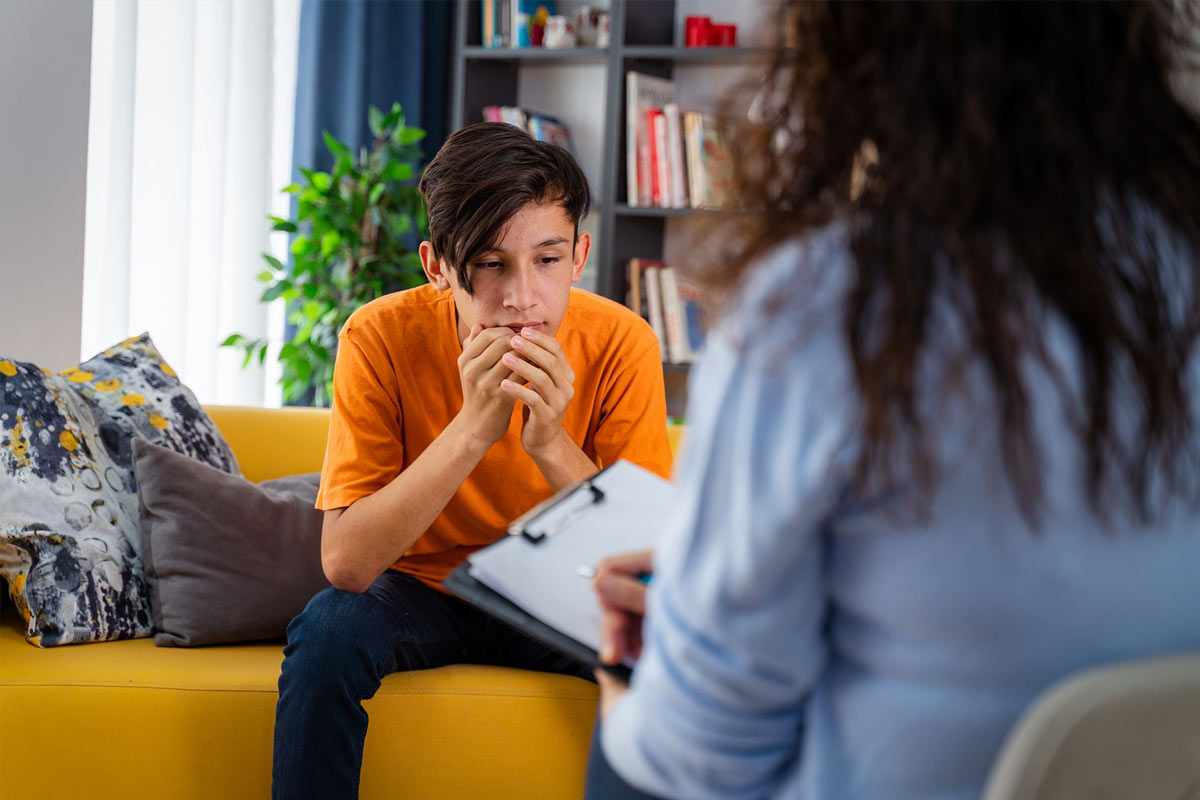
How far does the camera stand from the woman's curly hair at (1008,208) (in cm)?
57

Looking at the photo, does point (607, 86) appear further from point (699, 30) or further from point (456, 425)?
point (456, 425)

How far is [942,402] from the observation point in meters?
0.57

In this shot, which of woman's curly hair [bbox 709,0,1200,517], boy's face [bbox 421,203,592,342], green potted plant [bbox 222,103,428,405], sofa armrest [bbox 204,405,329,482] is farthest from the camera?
green potted plant [bbox 222,103,428,405]

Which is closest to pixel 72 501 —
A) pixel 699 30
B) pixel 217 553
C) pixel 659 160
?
pixel 217 553

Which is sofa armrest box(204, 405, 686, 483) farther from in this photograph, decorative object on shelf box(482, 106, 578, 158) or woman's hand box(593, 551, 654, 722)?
decorative object on shelf box(482, 106, 578, 158)

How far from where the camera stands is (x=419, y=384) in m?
1.57

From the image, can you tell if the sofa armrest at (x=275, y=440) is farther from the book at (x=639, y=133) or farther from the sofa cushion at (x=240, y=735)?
the book at (x=639, y=133)

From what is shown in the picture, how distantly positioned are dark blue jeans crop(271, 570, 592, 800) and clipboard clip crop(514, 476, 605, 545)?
0.55 meters

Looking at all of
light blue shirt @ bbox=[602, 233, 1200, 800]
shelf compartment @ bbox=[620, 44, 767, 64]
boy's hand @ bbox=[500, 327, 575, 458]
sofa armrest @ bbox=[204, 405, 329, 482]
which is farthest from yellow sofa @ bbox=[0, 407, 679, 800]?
shelf compartment @ bbox=[620, 44, 767, 64]

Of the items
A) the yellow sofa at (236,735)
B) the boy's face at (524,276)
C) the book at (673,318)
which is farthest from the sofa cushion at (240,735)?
the book at (673,318)

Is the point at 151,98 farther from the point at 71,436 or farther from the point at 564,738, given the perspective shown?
the point at 564,738

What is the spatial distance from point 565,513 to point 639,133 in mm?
2371

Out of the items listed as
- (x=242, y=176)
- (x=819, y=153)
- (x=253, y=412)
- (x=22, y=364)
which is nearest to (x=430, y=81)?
(x=242, y=176)

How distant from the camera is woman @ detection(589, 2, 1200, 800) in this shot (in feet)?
1.88
